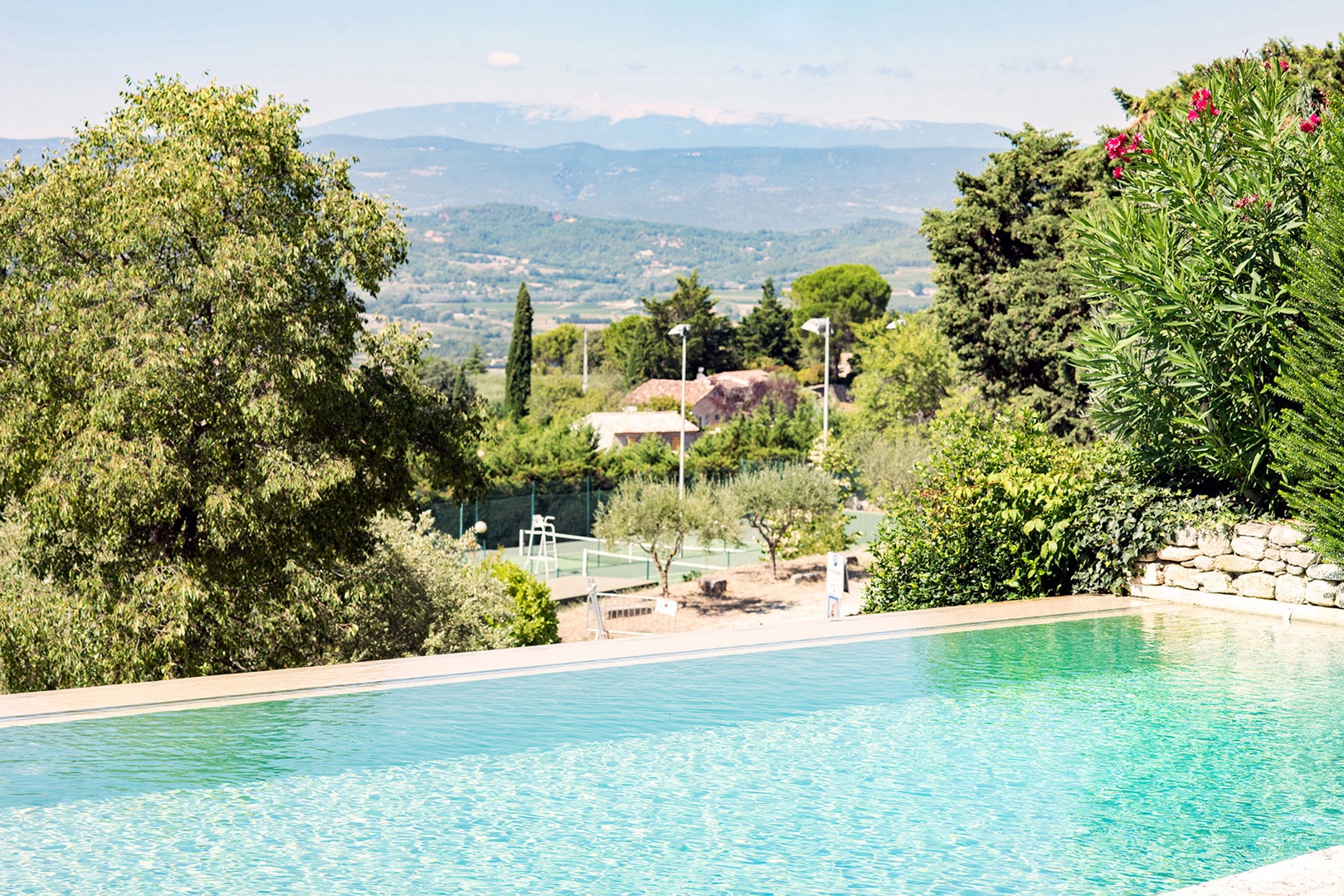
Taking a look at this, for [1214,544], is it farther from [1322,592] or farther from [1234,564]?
[1322,592]

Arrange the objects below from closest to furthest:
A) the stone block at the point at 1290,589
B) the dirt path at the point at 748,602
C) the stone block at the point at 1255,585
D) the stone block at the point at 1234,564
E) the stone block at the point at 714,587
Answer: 1. the stone block at the point at 1290,589
2. the stone block at the point at 1255,585
3. the stone block at the point at 1234,564
4. the dirt path at the point at 748,602
5. the stone block at the point at 714,587

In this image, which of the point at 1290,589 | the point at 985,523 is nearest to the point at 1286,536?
the point at 1290,589

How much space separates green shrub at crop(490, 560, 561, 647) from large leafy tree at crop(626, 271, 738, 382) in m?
72.7

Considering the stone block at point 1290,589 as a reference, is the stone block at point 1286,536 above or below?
above

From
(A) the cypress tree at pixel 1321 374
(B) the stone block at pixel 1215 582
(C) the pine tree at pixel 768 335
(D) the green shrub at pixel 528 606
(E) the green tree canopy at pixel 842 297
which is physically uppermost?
(E) the green tree canopy at pixel 842 297

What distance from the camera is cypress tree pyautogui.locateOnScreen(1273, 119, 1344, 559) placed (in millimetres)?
9867

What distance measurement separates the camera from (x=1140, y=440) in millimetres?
11961

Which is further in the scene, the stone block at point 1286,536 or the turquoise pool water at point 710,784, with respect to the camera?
the stone block at point 1286,536

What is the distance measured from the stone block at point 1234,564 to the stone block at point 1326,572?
47cm

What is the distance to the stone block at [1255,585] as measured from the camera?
37.2 ft

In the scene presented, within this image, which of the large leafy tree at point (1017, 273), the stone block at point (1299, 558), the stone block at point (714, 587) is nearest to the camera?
the stone block at point (1299, 558)

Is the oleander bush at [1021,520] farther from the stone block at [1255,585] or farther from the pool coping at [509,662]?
the stone block at [1255,585]

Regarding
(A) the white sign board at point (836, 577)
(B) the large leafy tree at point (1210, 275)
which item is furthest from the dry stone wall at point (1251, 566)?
(A) the white sign board at point (836, 577)

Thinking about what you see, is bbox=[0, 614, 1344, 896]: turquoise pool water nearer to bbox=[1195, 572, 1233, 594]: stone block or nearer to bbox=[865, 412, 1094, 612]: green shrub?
bbox=[1195, 572, 1233, 594]: stone block
